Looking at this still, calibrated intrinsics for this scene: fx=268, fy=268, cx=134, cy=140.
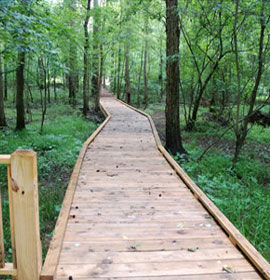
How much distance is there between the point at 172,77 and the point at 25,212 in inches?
255

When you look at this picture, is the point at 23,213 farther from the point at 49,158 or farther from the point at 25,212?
the point at 49,158

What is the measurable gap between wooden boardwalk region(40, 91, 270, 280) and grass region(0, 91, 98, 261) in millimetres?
883

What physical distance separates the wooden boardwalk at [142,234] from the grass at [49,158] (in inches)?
34.7

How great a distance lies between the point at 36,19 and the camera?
5.63m

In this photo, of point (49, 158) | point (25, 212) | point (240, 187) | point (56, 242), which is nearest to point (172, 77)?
point (240, 187)

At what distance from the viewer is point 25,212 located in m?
1.91

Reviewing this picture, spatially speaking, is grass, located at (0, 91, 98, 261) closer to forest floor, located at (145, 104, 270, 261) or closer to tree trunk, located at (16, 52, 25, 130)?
tree trunk, located at (16, 52, 25, 130)

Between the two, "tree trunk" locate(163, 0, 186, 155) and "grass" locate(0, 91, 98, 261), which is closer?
"grass" locate(0, 91, 98, 261)

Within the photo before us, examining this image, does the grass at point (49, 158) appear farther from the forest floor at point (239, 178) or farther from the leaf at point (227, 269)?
the forest floor at point (239, 178)

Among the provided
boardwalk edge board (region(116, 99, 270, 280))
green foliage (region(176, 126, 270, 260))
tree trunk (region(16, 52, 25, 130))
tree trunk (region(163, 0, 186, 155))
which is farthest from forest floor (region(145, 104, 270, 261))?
tree trunk (region(16, 52, 25, 130))

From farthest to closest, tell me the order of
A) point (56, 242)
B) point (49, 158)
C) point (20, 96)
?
point (20, 96) < point (49, 158) < point (56, 242)

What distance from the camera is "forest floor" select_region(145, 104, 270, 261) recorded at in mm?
4352

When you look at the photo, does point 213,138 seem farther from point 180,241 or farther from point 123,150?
point 180,241

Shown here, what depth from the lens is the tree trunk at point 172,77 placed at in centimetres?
734
